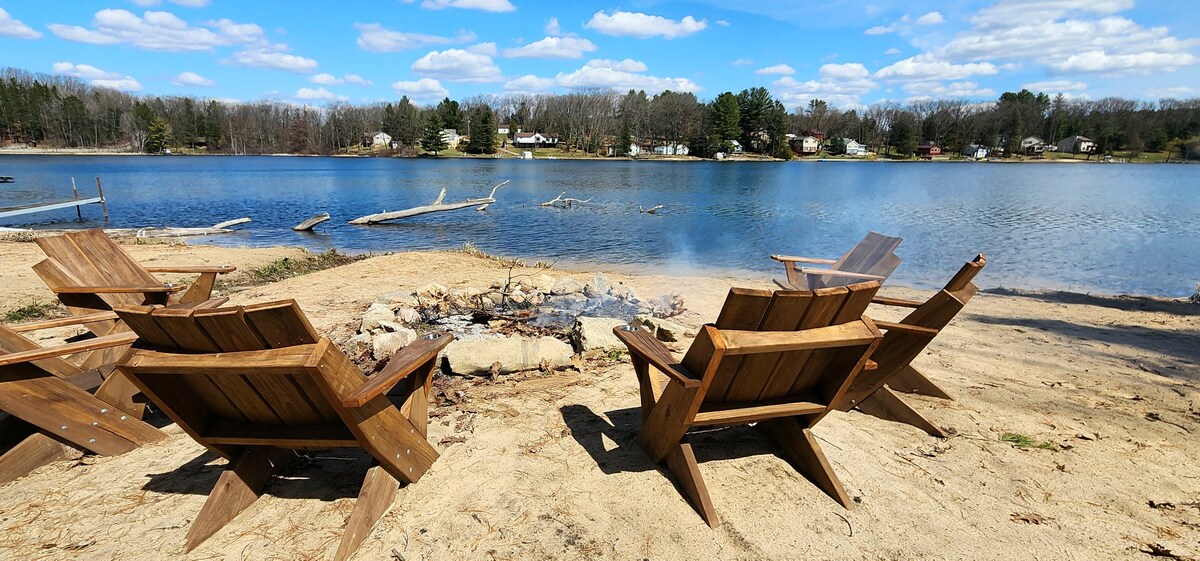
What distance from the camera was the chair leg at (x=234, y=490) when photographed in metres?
2.98

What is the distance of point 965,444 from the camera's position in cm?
406

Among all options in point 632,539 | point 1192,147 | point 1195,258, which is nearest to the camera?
point 632,539

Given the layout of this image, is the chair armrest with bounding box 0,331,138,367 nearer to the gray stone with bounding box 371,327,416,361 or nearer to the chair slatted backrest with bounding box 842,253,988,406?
the gray stone with bounding box 371,327,416,361

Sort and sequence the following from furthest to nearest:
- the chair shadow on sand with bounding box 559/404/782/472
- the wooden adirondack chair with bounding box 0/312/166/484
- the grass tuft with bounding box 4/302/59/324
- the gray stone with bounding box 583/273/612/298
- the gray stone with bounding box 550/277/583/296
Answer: the gray stone with bounding box 550/277/583/296
the gray stone with bounding box 583/273/612/298
the grass tuft with bounding box 4/302/59/324
the chair shadow on sand with bounding box 559/404/782/472
the wooden adirondack chair with bounding box 0/312/166/484

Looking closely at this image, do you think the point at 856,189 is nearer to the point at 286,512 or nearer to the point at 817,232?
the point at 817,232

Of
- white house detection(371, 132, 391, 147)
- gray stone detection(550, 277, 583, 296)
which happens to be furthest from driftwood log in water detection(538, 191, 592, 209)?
white house detection(371, 132, 391, 147)

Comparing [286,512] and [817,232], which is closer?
[286,512]

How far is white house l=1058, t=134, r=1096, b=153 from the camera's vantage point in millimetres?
105625

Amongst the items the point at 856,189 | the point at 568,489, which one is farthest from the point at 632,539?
the point at 856,189

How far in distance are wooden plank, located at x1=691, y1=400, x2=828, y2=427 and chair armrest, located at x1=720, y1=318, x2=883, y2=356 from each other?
1.70 feet

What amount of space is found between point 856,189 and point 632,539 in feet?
161

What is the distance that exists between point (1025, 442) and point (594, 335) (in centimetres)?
383

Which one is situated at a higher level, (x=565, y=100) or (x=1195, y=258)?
(x=565, y=100)

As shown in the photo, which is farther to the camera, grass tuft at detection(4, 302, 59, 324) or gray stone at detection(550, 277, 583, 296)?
gray stone at detection(550, 277, 583, 296)
